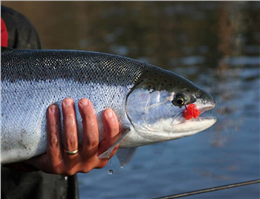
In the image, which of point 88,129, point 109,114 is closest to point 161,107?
point 109,114

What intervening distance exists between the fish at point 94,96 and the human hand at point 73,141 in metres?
0.04

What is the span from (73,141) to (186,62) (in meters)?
12.0

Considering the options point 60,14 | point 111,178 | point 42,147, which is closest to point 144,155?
point 111,178

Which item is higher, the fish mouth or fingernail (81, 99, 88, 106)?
fingernail (81, 99, 88, 106)

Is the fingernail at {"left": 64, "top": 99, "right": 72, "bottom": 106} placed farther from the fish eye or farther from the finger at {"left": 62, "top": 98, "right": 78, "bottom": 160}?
the fish eye

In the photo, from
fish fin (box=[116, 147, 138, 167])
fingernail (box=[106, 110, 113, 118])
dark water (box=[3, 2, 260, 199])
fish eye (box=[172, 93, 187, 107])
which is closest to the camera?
fingernail (box=[106, 110, 113, 118])

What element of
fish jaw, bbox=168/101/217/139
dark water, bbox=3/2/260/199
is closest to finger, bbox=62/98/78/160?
fish jaw, bbox=168/101/217/139

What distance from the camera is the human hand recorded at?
3113mm

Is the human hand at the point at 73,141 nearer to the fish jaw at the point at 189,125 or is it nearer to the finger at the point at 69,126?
the finger at the point at 69,126

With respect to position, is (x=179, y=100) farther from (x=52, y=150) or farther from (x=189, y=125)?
(x=52, y=150)

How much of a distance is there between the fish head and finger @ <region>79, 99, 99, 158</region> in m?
0.20

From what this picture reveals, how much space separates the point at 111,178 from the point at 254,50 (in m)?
10.4

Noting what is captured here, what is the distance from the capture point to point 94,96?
10.3 feet

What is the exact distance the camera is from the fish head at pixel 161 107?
3141 millimetres
